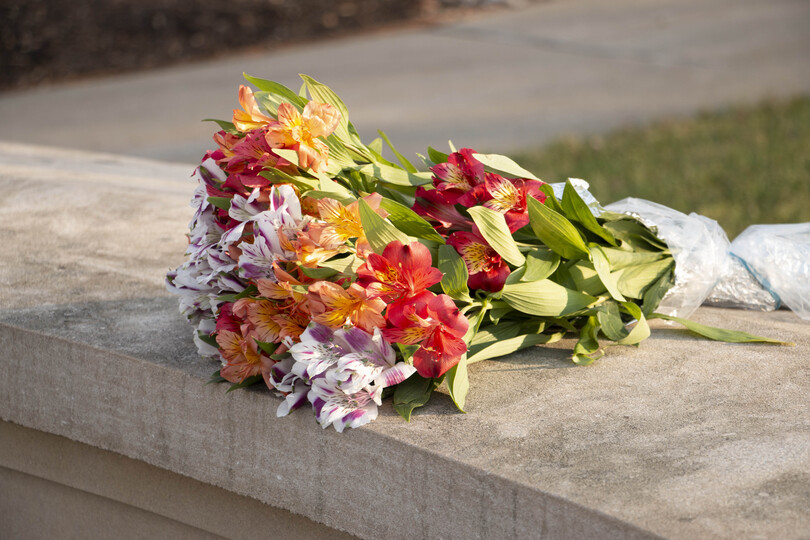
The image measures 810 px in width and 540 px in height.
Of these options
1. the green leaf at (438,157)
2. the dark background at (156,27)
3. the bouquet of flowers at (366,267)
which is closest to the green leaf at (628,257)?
the bouquet of flowers at (366,267)

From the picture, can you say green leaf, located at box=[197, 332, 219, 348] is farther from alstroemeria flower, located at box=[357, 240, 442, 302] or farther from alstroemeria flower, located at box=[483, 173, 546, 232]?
alstroemeria flower, located at box=[483, 173, 546, 232]

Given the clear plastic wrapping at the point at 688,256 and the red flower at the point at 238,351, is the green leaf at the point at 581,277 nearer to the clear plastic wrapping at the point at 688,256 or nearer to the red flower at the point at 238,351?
the clear plastic wrapping at the point at 688,256

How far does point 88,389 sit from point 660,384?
1.08 metres

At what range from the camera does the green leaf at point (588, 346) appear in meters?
1.68

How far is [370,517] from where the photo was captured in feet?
4.67

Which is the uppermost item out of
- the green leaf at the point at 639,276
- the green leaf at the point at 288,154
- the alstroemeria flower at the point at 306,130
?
the alstroemeria flower at the point at 306,130

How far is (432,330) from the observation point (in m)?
1.36

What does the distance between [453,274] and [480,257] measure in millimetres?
82

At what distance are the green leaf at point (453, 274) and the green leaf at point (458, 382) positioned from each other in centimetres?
10

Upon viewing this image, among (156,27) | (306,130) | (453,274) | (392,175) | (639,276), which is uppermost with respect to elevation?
(306,130)

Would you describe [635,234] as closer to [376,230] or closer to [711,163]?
[376,230]

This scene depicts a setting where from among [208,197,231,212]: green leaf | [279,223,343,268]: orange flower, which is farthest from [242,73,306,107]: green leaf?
[279,223,343,268]: orange flower

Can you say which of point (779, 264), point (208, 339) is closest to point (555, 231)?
point (208, 339)

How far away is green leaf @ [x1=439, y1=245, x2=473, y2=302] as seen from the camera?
4.81ft
